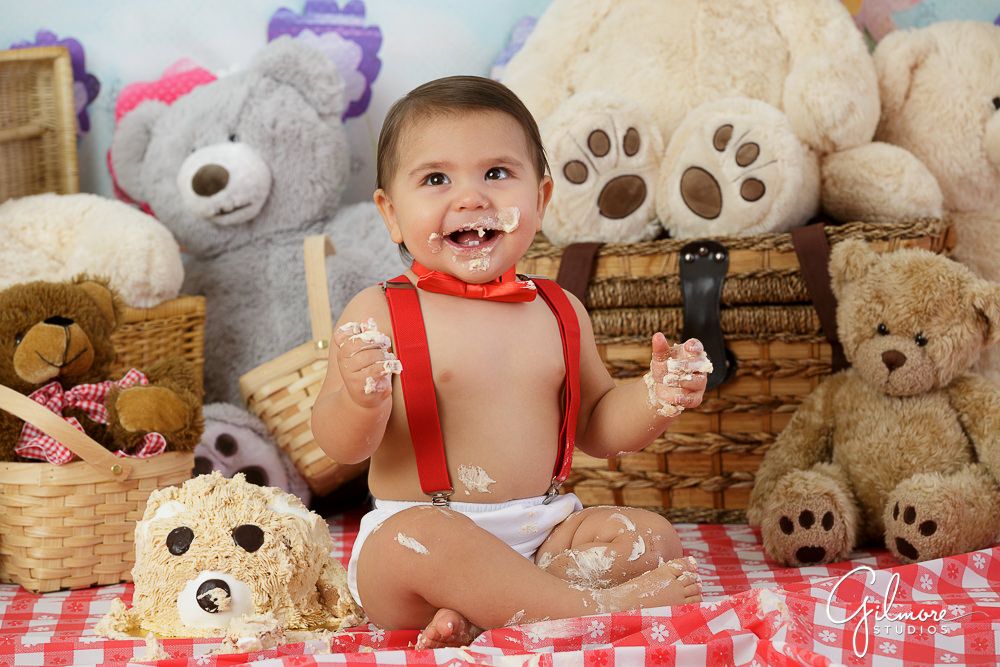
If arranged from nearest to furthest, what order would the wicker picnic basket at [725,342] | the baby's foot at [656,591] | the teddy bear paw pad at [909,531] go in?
the baby's foot at [656,591] → the teddy bear paw pad at [909,531] → the wicker picnic basket at [725,342]

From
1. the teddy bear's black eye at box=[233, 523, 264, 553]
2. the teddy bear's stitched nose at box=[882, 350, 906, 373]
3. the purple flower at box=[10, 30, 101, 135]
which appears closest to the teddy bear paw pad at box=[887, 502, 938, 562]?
the teddy bear's stitched nose at box=[882, 350, 906, 373]

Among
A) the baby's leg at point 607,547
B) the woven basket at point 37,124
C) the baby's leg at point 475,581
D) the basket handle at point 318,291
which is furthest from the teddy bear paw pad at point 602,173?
the woven basket at point 37,124

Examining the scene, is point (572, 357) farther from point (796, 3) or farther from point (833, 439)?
point (796, 3)

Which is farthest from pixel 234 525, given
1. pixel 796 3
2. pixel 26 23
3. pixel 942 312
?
pixel 26 23

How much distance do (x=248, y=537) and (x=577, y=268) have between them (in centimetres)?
67

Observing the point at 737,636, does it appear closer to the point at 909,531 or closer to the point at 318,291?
the point at 909,531

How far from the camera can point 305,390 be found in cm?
164

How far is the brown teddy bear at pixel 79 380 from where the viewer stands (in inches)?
51.6

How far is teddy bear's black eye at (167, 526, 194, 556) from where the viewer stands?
Answer: 1018 mm

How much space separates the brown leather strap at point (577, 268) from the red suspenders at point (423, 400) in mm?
424

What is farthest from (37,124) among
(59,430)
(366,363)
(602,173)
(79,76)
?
(366,363)

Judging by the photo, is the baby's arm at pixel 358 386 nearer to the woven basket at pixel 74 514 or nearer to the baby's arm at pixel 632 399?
the baby's arm at pixel 632 399

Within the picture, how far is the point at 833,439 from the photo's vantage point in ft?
4.65

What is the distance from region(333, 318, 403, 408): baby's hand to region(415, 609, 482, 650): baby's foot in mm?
207
